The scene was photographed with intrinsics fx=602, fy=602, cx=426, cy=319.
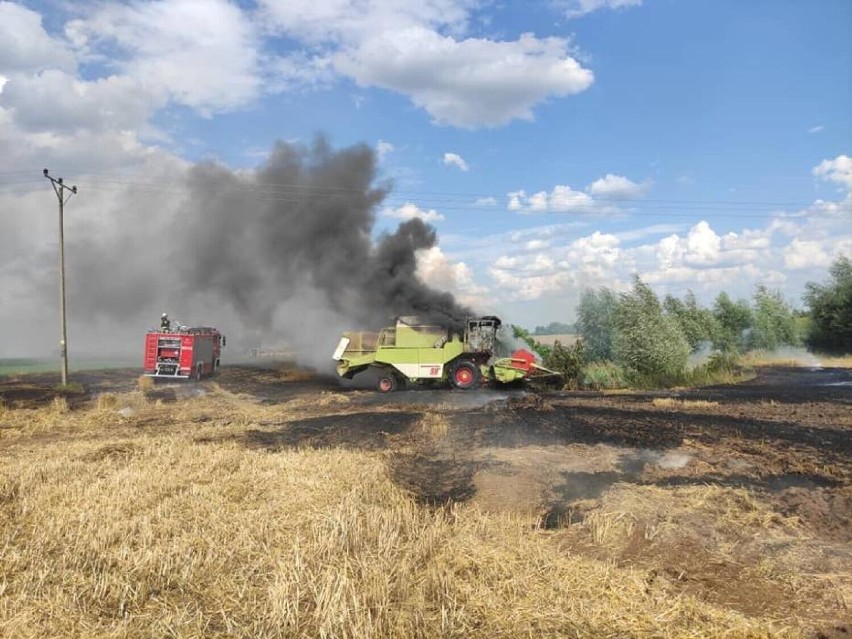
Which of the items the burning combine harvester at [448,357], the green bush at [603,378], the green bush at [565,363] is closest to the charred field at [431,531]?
the burning combine harvester at [448,357]

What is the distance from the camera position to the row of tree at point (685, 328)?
28.5m

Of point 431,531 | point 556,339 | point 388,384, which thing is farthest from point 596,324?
point 431,531

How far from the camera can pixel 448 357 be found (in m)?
23.9

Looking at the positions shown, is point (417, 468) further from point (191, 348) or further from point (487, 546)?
point (191, 348)

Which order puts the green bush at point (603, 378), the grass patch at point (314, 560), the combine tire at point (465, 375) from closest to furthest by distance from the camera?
the grass patch at point (314, 560)
the combine tire at point (465, 375)
the green bush at point (603, 378)

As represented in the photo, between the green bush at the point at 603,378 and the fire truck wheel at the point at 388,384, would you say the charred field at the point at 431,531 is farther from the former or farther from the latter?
the green bush at the point at 603,378

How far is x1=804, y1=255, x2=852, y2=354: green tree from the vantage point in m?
47.4

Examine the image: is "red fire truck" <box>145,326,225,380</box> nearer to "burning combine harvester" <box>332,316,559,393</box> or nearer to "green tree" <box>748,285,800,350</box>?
"burning combine harvester" <box>332,316,559,393</box>

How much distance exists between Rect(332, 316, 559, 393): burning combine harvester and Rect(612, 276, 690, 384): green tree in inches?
268

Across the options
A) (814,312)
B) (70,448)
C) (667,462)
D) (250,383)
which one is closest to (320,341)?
(250,383)

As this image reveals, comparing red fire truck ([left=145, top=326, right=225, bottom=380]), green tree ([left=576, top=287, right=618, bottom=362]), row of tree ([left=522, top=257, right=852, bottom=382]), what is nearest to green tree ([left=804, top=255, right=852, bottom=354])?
row of tree ([left=522, top=257, right=852, bottom=382])

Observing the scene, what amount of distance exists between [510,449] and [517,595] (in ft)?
22.1

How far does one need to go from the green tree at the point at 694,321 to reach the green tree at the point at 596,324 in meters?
6.66

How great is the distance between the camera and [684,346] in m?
29.4
